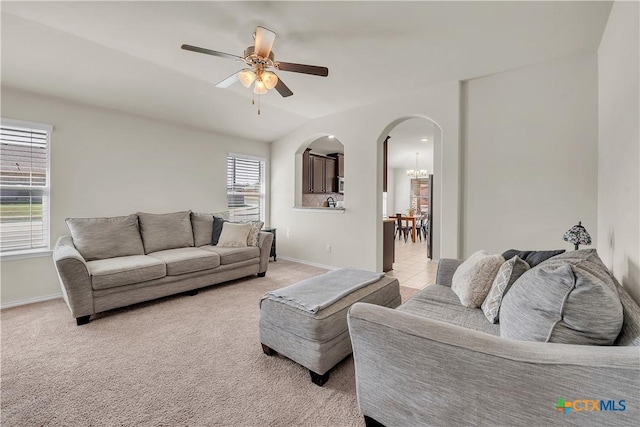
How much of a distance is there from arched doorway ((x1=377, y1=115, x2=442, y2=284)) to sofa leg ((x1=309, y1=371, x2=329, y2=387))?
2.56 metres

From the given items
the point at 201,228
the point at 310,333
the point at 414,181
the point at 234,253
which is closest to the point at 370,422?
the point at 310,333

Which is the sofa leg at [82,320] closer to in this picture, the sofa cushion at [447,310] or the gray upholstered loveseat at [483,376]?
the gray upholstered loveseat at [483,376]

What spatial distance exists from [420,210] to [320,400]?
10341 millimetres

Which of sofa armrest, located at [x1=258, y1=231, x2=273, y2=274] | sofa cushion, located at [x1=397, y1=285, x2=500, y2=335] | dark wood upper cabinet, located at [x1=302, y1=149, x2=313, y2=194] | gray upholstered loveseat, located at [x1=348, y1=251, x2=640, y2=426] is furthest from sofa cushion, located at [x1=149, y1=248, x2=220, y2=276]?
dark wood upper cabinet, located at [x1=302, y1=149, x2=313, y2=194]

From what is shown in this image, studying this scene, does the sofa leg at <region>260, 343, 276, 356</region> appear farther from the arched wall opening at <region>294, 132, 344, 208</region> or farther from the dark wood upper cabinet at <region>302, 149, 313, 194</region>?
the dark wood upper cabinet at <region>302, 149, 313, 194</region>

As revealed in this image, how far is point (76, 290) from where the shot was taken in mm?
2605

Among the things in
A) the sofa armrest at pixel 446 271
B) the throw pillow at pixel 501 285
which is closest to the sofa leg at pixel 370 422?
the throw pillow at pixel 501 285

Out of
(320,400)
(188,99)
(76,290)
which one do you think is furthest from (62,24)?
(320,400)

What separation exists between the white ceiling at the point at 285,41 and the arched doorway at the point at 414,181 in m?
0.94

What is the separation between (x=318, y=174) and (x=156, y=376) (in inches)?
211

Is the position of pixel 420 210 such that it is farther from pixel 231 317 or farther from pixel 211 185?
pixel 231 317

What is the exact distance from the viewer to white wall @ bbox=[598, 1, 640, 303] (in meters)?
1.53

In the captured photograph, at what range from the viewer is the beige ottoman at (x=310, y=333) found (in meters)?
1.76

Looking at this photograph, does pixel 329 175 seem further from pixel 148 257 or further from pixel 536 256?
pixel 536 256
